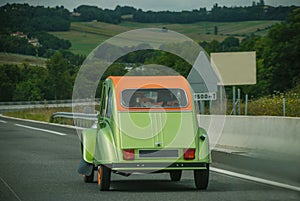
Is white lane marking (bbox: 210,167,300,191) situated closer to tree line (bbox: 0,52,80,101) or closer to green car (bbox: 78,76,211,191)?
green car (bbox: 78,76,211,191)

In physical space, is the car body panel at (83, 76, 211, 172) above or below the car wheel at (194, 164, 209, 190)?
above

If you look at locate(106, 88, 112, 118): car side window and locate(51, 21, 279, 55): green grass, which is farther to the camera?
locate(51, 21, 279, 55): green grass

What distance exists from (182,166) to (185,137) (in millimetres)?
440

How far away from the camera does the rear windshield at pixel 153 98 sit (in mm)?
11656

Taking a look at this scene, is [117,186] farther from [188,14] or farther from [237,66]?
[188,14]

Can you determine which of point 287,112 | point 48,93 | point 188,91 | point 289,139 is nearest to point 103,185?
point 188,91

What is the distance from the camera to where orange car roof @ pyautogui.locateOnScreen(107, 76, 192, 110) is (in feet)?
38.8

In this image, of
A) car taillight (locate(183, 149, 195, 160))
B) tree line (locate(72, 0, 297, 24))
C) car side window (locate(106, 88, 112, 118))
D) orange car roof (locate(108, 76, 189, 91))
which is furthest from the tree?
car taillight (locate(183, 149, 195, 160))

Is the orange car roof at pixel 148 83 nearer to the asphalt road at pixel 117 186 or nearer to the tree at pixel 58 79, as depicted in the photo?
the asphalt road at pixel 117 186

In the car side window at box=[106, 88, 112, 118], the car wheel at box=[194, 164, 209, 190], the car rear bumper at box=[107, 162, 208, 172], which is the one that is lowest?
the car wheel at box=[194, 164, 209, 190]

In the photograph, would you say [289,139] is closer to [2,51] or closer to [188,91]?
[188,91]

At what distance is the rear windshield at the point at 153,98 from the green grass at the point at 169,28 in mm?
141448

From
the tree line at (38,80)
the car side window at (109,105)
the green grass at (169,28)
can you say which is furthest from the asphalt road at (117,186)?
the green grass at (169,28)

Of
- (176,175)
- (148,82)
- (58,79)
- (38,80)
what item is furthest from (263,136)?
(38,80)
